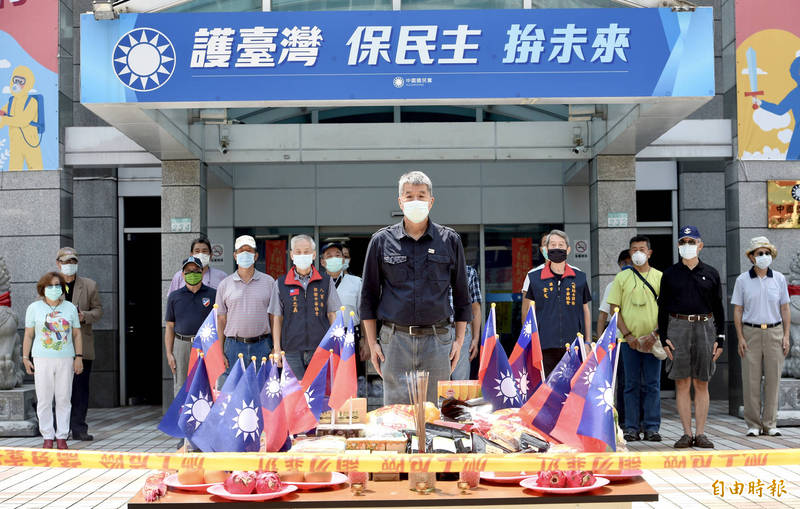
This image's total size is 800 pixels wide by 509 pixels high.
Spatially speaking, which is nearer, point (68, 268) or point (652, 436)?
point (652, 436)

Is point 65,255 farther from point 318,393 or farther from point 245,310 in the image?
point 318,393

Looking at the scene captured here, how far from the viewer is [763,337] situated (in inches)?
329

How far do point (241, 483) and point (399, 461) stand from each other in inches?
23.1

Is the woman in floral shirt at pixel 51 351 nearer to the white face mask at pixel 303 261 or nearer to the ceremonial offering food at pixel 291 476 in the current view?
the white face mask at pixel 303 261

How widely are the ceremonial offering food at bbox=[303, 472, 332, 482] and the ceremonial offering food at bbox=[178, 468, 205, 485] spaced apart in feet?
1.31

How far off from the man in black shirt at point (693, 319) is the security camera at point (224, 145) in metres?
5.59

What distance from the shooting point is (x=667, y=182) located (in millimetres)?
12133

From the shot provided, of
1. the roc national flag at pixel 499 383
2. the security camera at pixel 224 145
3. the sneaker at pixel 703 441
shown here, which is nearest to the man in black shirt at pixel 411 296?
the roc national flag at pixel 499 383

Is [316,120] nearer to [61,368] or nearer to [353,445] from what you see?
[61,368]

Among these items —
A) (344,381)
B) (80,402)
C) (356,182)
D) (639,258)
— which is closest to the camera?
(344,381)

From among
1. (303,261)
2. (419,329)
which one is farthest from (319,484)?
(303,261)

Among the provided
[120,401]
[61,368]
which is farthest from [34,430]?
[120,401]

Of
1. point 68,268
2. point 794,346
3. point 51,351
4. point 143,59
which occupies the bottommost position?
point 794,346

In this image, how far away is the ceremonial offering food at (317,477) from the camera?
3178mm
